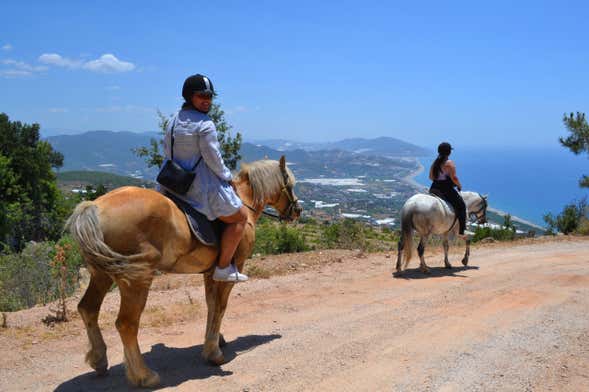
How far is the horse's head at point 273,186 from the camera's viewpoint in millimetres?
6102

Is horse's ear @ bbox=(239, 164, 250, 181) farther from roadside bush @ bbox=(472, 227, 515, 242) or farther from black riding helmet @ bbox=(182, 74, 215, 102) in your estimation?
roadside bush @ bbox=(472, 227, 515, 242)

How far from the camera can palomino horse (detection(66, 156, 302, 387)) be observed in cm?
424

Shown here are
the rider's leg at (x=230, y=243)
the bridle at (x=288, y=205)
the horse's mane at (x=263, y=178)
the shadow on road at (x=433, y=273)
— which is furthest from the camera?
the shadow on road at (x=433, y=273)

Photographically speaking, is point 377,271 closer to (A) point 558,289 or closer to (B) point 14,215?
(A) point 558,289

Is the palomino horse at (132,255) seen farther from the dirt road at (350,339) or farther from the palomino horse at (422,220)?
the palomino horse at (422,220)

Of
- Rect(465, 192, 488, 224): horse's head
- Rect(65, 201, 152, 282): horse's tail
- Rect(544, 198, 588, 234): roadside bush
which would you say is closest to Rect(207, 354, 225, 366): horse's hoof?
Rect(65, 201, 152, 282): horse's tail

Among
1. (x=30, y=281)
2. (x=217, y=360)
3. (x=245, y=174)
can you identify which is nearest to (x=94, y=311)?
(x=217, y=360)

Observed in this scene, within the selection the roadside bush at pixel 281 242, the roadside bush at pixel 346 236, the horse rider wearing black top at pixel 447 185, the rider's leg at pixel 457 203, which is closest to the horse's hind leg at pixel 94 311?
the horse rider wearing black top at pixel 447 185

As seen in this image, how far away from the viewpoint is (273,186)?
6227mm

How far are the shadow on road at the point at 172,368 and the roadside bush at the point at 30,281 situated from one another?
3.35 m

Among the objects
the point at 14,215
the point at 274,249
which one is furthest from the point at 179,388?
the point at 14,215

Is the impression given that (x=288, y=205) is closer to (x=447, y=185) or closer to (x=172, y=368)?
(x=172, y=368)

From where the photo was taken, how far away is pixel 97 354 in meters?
4.92

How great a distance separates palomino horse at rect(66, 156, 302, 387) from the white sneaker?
0.40 ft
